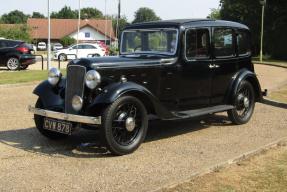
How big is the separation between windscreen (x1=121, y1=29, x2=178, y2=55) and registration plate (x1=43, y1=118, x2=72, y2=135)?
84.8 inches

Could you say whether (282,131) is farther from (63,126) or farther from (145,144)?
(63,126)

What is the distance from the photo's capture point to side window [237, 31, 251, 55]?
9680 millimetres

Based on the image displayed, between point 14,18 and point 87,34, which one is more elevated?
point 14,18

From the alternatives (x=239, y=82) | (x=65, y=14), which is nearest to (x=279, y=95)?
(x=239, y=82)

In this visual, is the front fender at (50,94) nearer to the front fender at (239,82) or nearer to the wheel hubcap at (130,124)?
the wheel hubcap at (130,124)

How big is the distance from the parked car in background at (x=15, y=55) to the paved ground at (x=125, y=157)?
46.9ft

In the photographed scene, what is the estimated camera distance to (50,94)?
7910mm

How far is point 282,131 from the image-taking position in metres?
8.87

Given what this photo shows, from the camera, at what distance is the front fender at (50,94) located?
25.6ft

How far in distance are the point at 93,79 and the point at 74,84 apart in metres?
0.45

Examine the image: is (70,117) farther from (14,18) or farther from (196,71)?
(14,18)

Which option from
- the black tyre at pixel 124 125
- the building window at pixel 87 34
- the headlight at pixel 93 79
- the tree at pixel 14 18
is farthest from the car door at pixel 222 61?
the tree at pixel 14 18

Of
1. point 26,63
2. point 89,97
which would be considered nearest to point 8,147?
point 89,97

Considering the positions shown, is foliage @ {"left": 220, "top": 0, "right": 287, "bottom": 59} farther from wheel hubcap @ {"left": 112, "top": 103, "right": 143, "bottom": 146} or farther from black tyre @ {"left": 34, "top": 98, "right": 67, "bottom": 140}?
wheel hubcap @ {"left": 112, "top": 103, "right": 143, "bottom": 146}
